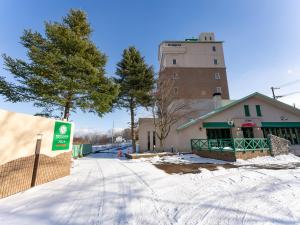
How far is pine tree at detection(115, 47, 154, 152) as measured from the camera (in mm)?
20219

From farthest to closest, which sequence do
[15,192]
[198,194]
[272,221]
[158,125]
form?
[158,125]
[15,192]
[198,194]
[272,221]

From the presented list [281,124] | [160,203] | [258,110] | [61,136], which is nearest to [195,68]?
[258,110]

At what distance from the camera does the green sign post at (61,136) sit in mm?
7838

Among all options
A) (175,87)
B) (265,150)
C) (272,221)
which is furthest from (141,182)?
(175,87)

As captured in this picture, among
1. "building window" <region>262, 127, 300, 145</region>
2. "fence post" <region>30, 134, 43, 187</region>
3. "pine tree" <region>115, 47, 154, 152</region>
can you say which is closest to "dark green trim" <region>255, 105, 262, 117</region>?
"building window" <region>262, 127, 300, 145</region>

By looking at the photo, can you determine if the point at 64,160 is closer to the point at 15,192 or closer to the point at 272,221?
the point at 15,192

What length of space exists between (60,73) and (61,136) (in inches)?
254

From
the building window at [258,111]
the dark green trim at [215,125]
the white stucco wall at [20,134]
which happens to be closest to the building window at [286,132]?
the building window at [258,111]

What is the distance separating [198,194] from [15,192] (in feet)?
21.3

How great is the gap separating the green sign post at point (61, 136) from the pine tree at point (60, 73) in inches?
183

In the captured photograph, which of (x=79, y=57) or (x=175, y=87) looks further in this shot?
(x=175, y=87)

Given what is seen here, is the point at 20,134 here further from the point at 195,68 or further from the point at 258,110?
the point at 195,68

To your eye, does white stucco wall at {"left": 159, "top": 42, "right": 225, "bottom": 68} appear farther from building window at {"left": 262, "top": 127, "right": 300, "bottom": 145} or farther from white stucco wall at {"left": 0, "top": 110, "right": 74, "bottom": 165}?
white stucco wall at {"left": 0, "top": 110, "right": 74, "bottom": 165}

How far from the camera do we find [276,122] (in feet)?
64.3
